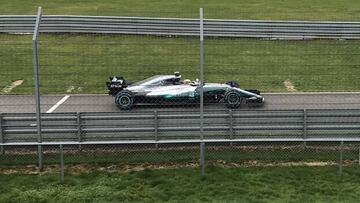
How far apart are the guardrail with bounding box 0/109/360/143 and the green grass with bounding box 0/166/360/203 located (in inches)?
26.2

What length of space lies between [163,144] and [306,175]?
2.55 meters

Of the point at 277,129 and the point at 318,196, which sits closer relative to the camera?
the point at 318,196

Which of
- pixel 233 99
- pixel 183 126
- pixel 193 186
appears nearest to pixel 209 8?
pixel 233 99

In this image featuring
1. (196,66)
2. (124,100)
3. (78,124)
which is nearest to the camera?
(78,124)

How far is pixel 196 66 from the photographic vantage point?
16.5m

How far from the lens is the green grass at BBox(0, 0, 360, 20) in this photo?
2689cm

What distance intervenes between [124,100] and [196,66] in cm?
415

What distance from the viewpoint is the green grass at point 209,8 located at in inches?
1059

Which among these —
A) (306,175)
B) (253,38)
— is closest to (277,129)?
(306,175)

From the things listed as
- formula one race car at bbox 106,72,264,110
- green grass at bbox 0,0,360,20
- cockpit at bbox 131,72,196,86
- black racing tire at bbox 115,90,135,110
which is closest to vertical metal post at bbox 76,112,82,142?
formula one race car at bbox 106,72,264,110

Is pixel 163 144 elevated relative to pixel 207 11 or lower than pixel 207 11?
lower

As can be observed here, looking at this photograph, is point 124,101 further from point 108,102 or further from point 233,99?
point 233,99

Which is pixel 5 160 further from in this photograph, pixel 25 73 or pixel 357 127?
pixel 25 73

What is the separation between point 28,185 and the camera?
854 centimetres
